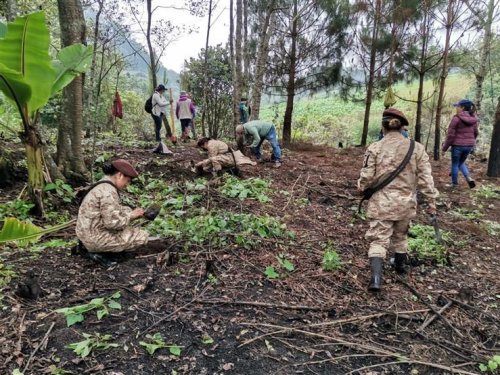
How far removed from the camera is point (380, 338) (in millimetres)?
3264

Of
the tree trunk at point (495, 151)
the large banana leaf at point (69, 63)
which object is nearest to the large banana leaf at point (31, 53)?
the large banana leaf at point (69, 63)

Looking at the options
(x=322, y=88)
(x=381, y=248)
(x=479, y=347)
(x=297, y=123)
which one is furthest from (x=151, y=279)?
(x=297, y=123)

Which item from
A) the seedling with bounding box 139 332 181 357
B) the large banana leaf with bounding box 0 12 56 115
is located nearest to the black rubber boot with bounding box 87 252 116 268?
the seedling with bounding box 139 332 181 357

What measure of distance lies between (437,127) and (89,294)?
13.2 meters

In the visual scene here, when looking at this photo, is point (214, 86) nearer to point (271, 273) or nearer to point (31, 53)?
point (31, 53)

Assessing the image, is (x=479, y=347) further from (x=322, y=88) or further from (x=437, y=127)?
(x=322, y=88)

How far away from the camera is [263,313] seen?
342cm

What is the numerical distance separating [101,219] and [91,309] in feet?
3.64

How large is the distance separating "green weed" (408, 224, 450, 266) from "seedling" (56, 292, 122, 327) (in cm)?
369

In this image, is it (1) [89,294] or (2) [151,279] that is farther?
(2) [151,279]

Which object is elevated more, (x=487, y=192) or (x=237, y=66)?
(x=237, y=66)

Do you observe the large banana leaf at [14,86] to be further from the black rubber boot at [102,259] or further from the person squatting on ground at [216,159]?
the person squatting on ground at [216,159]

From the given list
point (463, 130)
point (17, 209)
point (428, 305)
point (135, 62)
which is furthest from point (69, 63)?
point (135, 62)

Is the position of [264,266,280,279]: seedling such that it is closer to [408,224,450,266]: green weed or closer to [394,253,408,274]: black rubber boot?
[394,253,408,274]: black rubber boot
